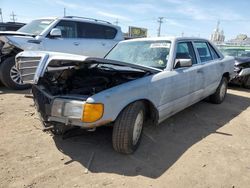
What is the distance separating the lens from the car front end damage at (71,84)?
3.00 meters

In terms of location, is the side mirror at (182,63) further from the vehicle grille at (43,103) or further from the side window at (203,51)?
the vehicle grille at (43,103)

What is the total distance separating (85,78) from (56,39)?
3985 mm

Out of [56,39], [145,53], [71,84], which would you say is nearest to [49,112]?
[71,84]

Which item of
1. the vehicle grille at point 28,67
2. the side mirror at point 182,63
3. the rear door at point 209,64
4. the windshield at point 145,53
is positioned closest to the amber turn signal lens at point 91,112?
the vehicle grille at point 28,67

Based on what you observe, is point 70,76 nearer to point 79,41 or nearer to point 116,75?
point 116,75

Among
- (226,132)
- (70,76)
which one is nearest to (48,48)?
(70,76)

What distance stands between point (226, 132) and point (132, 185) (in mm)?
2408

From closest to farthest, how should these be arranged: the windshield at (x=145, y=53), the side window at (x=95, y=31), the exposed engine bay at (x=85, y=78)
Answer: the exposed engine bay at (x=85, y=78), the windshield at (x=145, y=53), the side window at (x=95, y=31)

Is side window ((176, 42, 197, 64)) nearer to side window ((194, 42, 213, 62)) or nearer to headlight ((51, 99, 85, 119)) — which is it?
side window ((194, 42, 213, 62))

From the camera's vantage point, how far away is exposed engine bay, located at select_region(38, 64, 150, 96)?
367 centimetres

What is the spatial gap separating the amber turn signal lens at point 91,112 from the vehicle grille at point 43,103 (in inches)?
21.8

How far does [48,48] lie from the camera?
287 inches

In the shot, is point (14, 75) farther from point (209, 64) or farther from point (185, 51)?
point (209, 64)

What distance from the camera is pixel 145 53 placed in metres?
4.48
